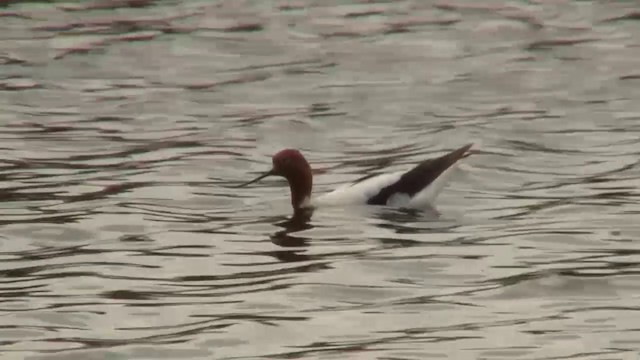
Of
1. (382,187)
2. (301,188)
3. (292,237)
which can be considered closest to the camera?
(292,237)

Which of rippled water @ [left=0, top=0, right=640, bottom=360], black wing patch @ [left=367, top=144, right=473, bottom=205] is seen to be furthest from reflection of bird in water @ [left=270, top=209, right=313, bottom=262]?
black wing patch @ [left=367, top=144, right=473, bottom=205]

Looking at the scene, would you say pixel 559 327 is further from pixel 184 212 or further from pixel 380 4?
pixel 380 4

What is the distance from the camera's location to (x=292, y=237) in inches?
562

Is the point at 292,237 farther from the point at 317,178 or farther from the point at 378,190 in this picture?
the point at 317,178

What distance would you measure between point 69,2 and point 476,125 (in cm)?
899

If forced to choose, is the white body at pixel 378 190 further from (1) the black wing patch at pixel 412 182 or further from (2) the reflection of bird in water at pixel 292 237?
(2) the reflection of bird in water at pixel 292 237

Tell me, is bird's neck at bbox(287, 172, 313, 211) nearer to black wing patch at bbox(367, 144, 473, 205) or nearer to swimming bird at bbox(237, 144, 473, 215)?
swimming bird at bbox(237, 144, 473, 215)

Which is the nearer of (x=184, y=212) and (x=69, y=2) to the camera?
(x=184, y=212)

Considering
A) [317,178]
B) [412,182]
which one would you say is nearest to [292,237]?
[412,182]

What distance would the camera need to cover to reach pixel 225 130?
1920 centimetres

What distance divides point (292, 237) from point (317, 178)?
2885 mm

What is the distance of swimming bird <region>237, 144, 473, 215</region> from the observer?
15250 mm

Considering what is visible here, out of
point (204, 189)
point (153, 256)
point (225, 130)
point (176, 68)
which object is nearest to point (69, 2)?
point (176, 68)

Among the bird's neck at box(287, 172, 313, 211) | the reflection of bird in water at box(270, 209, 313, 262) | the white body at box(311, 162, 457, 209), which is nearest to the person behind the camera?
the reflection of bird in water at box(270, 209, 313, 262)
